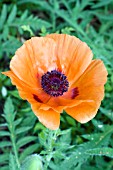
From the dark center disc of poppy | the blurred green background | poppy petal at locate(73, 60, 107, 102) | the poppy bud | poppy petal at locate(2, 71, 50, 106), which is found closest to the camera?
the poppy bud

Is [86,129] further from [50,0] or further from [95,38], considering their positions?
[50,0]

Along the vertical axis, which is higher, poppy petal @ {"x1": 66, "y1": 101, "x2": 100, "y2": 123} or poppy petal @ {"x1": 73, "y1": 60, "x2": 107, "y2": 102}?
poppy petal @ {"x1": 73, "y1": 60, "x2": 107, "y2": 102}

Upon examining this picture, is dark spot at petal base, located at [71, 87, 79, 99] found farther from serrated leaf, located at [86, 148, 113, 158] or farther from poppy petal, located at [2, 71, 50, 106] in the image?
serrated leaf, located at [86, 148, 113, 158]

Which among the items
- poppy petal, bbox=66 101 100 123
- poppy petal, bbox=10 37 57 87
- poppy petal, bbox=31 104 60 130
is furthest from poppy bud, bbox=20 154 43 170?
poppy petal, bbox=10 37 57 87

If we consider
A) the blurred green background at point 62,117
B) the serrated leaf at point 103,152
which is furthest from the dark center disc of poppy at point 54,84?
the serrated leaf at point 103,152

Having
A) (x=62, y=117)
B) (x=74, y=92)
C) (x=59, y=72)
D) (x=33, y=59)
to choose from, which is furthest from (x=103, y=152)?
(x=62, y=117)

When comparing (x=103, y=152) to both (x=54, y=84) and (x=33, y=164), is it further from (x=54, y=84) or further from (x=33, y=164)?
(x=33, y=164)
